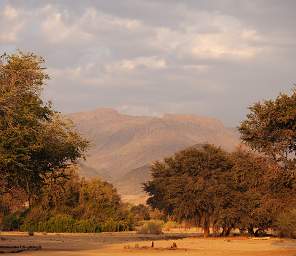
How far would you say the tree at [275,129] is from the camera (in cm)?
3741

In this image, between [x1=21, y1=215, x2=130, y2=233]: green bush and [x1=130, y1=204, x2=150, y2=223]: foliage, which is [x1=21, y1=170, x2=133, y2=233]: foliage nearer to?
[x1=21, y1=215, x2=130, y2=233]: green bush

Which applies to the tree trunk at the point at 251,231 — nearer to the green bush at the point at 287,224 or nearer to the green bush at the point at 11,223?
the green bush at the point at 287,224

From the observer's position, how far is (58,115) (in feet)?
131

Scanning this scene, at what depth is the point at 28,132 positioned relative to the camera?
35.3m

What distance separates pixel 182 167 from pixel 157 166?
622cm

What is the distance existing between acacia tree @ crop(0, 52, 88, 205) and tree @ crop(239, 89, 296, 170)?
10583 mm

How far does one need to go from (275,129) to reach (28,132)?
560 inches

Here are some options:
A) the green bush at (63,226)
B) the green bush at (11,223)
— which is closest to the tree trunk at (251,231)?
the green bush at (63,226)

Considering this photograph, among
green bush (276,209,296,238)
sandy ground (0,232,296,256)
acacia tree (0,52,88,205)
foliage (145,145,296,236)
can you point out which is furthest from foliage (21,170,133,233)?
acacia tree (0,52,88,205)

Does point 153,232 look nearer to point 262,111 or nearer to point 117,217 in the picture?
point 117,217

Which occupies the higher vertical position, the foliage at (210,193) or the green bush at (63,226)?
the foliage at (210,193)

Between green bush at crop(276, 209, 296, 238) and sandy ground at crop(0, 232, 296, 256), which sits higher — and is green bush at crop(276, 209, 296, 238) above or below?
above

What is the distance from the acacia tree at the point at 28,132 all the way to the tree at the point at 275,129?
1058cm

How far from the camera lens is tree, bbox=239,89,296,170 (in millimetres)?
37406
